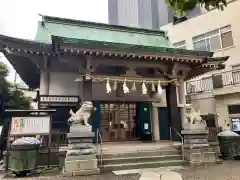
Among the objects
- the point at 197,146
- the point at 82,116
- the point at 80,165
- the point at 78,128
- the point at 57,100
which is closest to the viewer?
the point at 80,165

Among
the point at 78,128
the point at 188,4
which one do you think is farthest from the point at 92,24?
the point at 188,4

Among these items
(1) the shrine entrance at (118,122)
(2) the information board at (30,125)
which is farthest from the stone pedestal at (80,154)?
(1) the shrine entrance at (118,122)

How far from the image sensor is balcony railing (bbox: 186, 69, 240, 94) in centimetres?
1550

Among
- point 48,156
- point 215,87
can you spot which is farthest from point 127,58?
point 215,87

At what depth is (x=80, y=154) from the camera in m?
7.68

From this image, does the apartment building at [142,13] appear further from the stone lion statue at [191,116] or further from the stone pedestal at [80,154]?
the stone pedestal at [80,154]

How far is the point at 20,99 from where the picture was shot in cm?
1928

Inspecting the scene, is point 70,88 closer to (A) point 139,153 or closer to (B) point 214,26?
(A) point 139,153

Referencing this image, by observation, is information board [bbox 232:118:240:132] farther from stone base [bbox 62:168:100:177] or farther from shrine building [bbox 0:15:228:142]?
stone base [bbox 62:168:100:177]

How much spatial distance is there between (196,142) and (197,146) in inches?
7.6

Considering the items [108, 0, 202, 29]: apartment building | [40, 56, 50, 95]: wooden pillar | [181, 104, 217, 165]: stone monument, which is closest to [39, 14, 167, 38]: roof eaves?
[108, 0, 202, 29]: apartment building

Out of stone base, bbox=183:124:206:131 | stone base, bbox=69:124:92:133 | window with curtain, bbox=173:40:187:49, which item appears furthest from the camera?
window with curtain, bbox=173:40:187:49

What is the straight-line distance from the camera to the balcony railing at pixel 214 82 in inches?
610

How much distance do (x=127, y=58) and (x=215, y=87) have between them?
30.3ft
